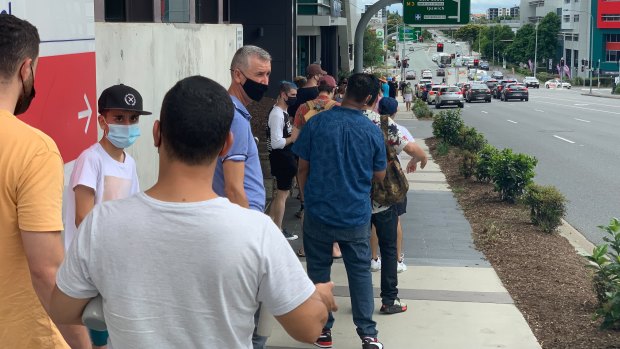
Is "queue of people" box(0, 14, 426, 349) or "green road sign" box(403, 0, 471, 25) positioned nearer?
"queue of people" box(0, 14, 426, 349)

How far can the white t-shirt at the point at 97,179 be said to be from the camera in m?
4.17

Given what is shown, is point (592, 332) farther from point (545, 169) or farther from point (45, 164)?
point (545, 169)

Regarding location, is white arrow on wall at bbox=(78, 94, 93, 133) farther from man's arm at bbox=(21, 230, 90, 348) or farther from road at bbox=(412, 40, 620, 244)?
road at bbox=(412, 40, 620, 244)

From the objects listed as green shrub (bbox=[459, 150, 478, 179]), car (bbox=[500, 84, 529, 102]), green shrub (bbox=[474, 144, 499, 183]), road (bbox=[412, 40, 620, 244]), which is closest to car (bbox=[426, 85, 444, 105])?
car (bbox=[500, 84, 529, 102])

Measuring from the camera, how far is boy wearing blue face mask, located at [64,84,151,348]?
4168 mm

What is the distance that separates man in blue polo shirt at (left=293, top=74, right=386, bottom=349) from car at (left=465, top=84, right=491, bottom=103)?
52.9m

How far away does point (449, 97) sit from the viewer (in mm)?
49219

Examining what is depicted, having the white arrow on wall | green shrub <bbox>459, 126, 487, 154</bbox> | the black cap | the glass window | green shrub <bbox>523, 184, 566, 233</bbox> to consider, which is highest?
the glass window

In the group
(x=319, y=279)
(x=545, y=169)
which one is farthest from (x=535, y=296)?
(x=545, y=169)

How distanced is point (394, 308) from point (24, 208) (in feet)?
14.7

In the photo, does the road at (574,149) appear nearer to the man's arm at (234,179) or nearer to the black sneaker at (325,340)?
the black sneaker at (325,340)

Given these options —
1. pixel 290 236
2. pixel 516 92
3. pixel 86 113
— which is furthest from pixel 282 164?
pixel 516 92

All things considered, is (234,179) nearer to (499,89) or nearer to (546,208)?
(546,208)

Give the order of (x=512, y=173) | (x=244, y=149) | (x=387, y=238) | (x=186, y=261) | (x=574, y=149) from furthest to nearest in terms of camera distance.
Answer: (x=574, y=149) → (x=512, y=173) → (x=387, y=238) → (x=244, y=149) → (x=186, y=261)
